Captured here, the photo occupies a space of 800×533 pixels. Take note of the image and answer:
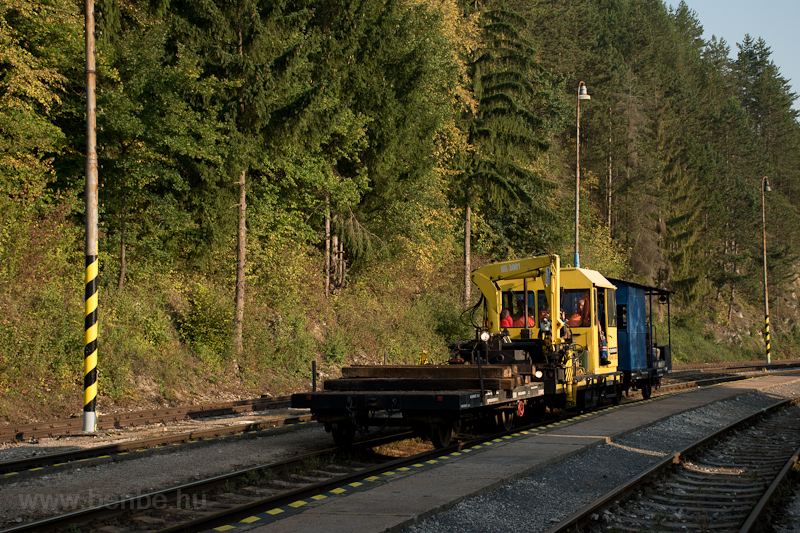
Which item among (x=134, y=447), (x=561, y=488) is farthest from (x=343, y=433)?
(x=561, y=488)

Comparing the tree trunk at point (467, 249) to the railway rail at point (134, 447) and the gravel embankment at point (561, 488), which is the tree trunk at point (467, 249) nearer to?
the railway rail at point (134, 447)

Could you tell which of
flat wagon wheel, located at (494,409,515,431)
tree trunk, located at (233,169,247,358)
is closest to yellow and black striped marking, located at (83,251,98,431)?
tree trunk, located at (233,169,247,358)

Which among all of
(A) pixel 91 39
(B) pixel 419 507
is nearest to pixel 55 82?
(A) pixel 91 39

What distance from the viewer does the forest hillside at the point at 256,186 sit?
18391 millimetres

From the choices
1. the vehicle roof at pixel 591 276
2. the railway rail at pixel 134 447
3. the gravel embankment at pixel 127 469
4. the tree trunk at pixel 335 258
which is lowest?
the gravel embankment at pixel 127 469

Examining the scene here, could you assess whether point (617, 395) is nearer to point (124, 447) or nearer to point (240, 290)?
point (240, 290)

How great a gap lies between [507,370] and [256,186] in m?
15.6

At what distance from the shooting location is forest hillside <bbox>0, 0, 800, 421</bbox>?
18.4 m

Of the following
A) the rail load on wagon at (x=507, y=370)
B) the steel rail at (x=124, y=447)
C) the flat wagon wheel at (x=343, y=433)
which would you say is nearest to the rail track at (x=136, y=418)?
the steel rail at (x=124, y=447)

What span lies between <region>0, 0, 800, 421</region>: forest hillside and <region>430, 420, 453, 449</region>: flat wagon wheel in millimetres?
9046

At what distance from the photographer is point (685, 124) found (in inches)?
2648

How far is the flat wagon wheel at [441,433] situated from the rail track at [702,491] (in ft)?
10.0

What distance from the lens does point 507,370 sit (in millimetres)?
11461

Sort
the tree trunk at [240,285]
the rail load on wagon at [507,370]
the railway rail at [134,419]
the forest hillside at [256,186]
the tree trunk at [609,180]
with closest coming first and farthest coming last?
the rail load on wagon at [507,370], the railway rail at [134,419], the forest hillside at [256,186], the tree trunk at [240,285], the tree trunk at [609,180]
